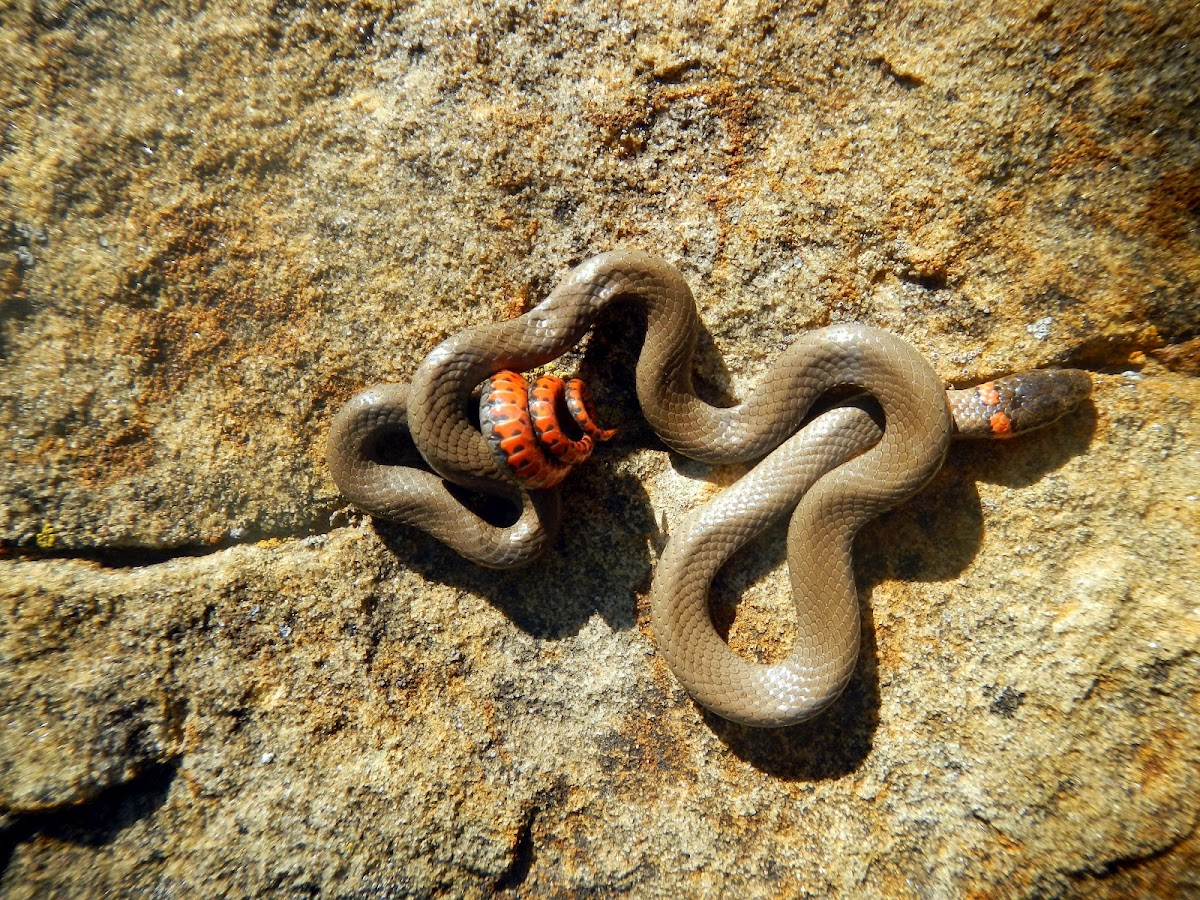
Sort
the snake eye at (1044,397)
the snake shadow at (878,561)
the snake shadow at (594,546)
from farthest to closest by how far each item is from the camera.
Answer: the snake shadow at (594,546), the snake shadow at (878,561), the snake eye at (1044,397)

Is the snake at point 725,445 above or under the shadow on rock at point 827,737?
above

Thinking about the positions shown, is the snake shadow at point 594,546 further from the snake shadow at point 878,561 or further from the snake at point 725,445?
the snake shadow at point 878,561

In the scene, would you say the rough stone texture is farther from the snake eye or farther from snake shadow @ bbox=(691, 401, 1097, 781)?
the snake eye

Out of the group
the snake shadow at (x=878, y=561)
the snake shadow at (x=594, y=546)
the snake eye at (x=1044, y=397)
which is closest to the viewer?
the snake eye at (x=1044, y=397)

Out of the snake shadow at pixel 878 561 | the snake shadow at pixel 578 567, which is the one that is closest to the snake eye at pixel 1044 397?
the snake shadow at pixel 878 561

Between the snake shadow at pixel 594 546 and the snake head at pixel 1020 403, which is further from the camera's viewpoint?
the snake shadow at pixel 594 546

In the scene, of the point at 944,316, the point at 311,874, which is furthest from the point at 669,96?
the point at 311,874

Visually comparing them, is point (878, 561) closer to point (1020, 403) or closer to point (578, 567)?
point (1020, 403)
